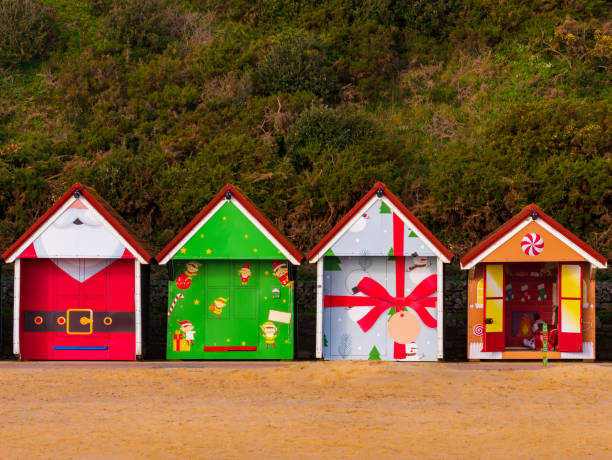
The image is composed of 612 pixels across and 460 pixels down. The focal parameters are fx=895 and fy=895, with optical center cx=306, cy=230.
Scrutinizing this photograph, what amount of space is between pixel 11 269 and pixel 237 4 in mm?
23699

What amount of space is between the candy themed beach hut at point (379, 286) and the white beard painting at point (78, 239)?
15.4 feet

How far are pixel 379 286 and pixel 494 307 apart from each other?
9.11 feet

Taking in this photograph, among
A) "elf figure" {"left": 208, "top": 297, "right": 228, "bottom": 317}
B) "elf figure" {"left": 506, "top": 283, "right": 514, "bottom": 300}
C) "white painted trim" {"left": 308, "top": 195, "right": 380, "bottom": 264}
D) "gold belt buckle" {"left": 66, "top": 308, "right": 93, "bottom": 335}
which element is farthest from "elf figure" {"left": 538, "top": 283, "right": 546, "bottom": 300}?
"gold belt buckle" {"left": 66, "top": 308, "right": 93, "bottom": 335}

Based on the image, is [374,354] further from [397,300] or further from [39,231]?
[39,231]

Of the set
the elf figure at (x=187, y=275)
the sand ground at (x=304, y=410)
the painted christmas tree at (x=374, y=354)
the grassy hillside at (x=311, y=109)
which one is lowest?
the sand ground at (x=304, y=410)

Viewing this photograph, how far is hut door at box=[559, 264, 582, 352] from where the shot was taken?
2072 centimetres

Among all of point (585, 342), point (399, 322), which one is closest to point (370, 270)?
point (399, 322)

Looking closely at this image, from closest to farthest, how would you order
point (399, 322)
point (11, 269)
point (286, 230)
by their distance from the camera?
1. point (399, 322)
2. point (11, 269)
3. point (286, 230)

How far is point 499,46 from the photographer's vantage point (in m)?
43.5

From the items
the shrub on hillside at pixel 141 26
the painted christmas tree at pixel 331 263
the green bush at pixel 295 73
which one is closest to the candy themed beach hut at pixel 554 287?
the painted christmas tree at pixel 331 263

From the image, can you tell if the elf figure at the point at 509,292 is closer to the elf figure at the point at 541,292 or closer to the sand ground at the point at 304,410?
the elf figure at the point at 541,292

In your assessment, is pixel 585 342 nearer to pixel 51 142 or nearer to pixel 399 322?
pixel 399 322

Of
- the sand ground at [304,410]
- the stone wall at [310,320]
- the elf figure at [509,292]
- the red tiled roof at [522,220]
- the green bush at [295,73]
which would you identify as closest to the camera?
the sand ground at [304,410]

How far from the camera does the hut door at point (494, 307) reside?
68.8ft
